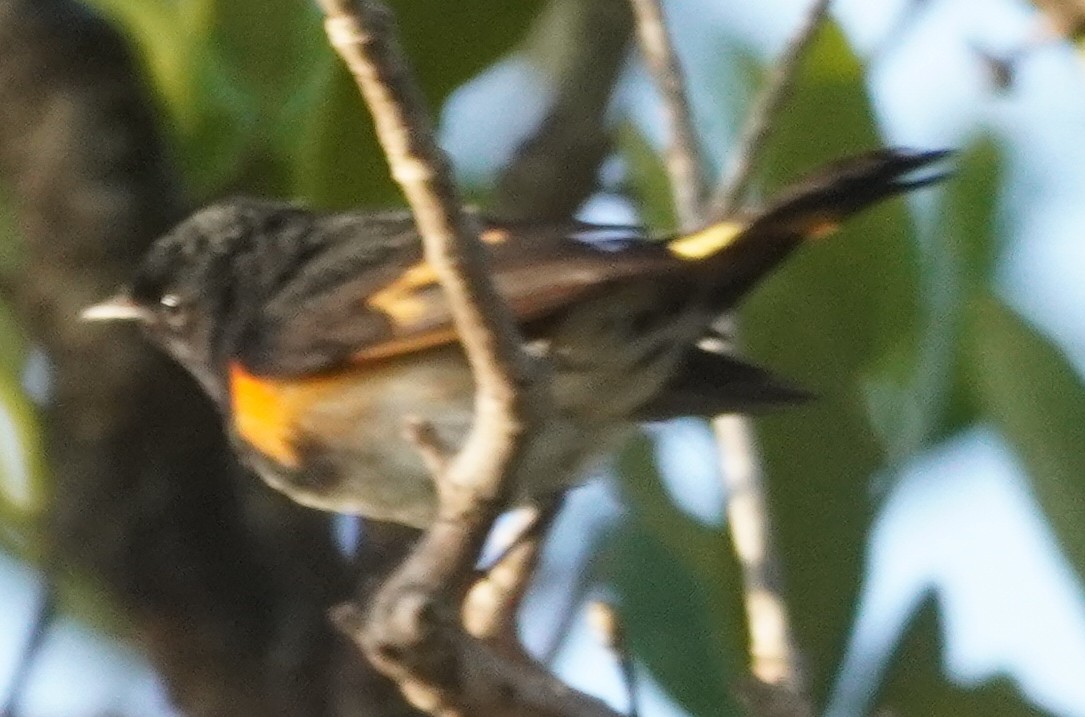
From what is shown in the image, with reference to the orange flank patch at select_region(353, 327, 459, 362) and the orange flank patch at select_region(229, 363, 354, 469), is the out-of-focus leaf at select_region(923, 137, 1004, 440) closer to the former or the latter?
the orange flank patch at select_region(353, 327, 459, 362)

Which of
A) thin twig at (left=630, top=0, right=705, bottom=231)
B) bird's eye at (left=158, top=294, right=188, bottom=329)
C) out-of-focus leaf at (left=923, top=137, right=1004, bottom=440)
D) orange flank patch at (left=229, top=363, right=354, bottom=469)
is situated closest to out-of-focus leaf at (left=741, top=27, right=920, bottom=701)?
out-of-focus leaf at (left=923, top=137, right=1004, bottom=440)

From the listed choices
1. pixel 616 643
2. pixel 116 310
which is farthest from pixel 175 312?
pixel 616 643

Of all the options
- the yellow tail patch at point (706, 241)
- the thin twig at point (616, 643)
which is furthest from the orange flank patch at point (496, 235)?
the thin twig at point (616, 643)

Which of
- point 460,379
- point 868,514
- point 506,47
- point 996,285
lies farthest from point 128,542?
point 996,285

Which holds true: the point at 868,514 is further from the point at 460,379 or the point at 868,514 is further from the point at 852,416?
the point at 460,379

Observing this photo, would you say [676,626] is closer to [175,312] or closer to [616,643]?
[616,643]

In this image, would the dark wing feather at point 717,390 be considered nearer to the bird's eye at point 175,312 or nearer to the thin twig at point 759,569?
the thin twig at point 759,569

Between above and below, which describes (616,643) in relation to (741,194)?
below
